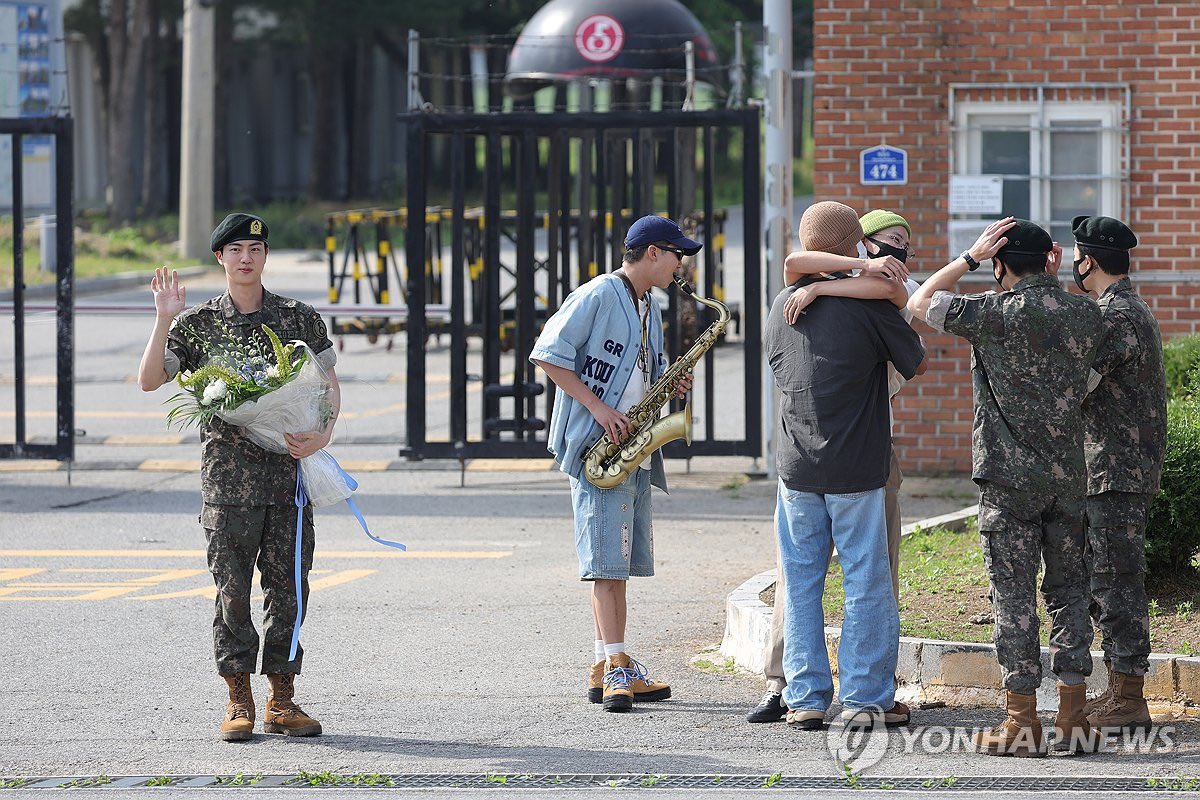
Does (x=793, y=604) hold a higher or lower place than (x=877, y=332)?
lower

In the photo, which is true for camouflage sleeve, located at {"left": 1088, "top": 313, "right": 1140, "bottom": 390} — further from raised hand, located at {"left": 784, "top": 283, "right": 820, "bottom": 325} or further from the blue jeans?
raised hand, located at {"left": 784, "top": 283, "right": 820, "bottom": 325}

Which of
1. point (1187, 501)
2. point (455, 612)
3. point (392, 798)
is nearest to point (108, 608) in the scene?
point (455, 612)

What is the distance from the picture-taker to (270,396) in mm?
6199

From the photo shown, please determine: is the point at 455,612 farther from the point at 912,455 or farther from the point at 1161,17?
the point at 1161,17

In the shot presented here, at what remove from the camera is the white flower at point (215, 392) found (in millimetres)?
6176

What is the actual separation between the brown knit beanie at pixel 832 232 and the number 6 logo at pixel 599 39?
36.7 ft

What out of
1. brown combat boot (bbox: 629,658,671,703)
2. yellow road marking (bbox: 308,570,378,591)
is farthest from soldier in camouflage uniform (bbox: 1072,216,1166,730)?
yellow road marking (bbox: 308,570,378,591)

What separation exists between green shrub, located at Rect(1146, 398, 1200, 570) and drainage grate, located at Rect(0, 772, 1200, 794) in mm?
1734

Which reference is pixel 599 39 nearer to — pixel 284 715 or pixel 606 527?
pixel 606 527

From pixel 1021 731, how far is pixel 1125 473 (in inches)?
39.3

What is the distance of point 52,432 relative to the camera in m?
14.5

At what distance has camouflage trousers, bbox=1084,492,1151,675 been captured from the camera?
20.5ft

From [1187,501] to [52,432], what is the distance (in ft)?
33.2

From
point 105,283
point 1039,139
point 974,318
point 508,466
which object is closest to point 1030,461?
point 974,318
